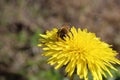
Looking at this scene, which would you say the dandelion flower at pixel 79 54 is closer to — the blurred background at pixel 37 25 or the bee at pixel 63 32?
the bee at pixel 63 32

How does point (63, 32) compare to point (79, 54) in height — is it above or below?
above

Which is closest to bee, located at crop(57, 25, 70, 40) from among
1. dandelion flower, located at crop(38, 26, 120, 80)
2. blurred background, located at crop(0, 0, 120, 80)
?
dandelion flower, located at crop(38, 26, 120, 80)

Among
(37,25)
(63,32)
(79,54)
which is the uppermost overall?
(37,25)

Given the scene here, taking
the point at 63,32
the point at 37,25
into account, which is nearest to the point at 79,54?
the point at 63,32

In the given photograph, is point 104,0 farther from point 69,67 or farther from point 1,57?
point 69,67

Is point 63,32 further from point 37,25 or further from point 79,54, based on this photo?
point 37,25

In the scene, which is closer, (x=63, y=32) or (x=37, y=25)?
(x=63, y=32)

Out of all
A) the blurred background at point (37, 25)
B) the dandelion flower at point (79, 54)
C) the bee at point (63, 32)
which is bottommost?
the dandelion flower at point (79, 54)

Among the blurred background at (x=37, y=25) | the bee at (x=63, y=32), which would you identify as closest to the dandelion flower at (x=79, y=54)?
the bee at (x=63, y=32)
